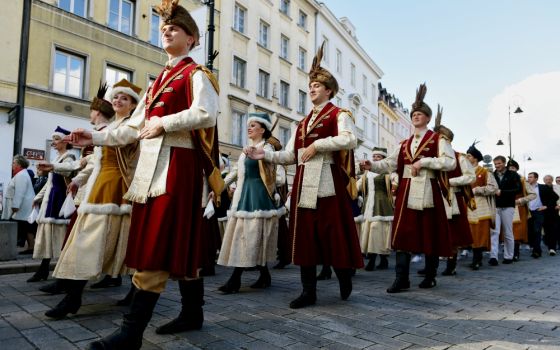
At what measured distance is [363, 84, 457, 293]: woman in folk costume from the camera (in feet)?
17.1

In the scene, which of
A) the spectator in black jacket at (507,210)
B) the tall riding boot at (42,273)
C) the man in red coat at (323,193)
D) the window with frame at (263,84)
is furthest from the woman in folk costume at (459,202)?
the window with frame at (263,84)

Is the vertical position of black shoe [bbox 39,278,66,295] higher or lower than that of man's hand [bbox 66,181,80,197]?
lower

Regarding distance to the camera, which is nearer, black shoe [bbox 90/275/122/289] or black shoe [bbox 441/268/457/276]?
black shoe [bbox 90/275/122/289]

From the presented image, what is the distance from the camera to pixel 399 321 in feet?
11.7

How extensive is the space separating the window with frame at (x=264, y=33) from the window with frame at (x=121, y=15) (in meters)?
9.38

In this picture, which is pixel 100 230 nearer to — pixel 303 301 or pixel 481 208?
pixel 303 301

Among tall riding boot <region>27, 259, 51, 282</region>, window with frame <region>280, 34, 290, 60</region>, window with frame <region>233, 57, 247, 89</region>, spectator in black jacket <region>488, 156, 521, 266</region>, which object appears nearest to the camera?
tall riding boot <region>27, 259, 51, 282</region>

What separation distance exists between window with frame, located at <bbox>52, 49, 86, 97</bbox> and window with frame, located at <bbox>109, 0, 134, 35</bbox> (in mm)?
2181

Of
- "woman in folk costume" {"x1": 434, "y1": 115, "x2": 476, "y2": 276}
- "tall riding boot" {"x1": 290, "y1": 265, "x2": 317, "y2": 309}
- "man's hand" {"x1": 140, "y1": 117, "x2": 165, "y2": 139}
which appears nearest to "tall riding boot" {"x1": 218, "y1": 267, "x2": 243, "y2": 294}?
"tall riding boot" {"x1": 290, "y1": 265, "x2": 317, "y2": 309}

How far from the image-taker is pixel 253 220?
5285 mm

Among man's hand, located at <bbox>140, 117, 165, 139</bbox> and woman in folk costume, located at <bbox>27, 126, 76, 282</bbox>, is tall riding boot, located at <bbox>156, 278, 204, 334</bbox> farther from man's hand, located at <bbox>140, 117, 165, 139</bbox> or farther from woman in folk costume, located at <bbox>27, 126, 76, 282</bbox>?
woman in folk costume, located at <bbox>27, 126, 76, 282</bbox>

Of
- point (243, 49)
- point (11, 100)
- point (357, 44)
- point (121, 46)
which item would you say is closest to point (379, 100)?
point (357, 44)

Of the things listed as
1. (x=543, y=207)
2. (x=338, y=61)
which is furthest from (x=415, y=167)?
(x=338, y=61)

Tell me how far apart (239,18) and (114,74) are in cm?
954
